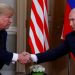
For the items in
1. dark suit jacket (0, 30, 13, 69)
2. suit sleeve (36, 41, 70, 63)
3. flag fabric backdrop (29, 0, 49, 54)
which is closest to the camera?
dark suit jacket (0, 30, 13, 69)

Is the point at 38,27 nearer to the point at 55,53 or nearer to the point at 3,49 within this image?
the point at 55,53

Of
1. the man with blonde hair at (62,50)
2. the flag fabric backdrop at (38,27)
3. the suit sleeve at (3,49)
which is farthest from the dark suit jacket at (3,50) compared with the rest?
the flag fabric backdrop at (38,27)

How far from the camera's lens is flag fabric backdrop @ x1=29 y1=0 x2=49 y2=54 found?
3127mm

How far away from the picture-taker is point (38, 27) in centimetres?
316

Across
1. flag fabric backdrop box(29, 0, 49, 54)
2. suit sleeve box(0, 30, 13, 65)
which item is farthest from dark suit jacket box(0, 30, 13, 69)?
flag fabric backdrop box(29, 0, 49, 54)

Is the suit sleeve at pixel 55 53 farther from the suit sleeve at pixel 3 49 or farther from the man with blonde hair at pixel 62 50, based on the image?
the suit sleeve at pixel 3 49

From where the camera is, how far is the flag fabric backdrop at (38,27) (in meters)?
3.13

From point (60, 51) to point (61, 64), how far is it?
2.91 feet

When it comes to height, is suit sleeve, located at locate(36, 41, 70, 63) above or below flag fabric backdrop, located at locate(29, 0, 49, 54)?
below

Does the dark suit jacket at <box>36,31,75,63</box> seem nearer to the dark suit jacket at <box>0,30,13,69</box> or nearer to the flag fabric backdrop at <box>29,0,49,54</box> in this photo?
the dark suit jacket at <box>0,30,13,69</box>

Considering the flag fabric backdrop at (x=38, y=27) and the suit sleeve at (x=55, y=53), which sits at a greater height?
the flag fabric backdrop at (x=38, y=27)

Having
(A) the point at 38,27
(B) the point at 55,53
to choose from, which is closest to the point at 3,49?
(B) the point at 55,53

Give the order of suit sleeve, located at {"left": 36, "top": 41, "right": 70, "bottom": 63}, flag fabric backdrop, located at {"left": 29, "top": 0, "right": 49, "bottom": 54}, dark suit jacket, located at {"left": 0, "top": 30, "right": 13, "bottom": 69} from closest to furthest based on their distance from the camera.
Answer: dark suit jacket, located at {"left": 0, "top": 30, "right": 13, "bottom": 69}
suit sleeve, located at {"left": 36, "top": 41, "right": 70, "bottom": 63}
flag fabric backdrop, located at {"left": 29, "top": 0, "right": 49, "bottom": 54}

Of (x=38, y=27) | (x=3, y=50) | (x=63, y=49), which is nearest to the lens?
(x=3, y=50)
